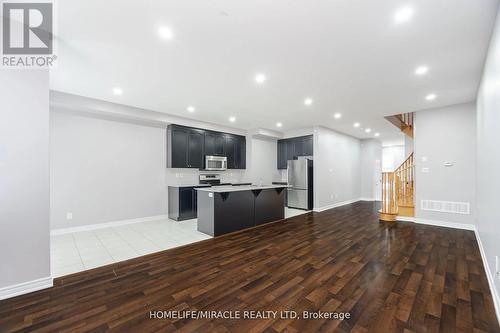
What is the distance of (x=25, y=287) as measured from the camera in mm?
2215

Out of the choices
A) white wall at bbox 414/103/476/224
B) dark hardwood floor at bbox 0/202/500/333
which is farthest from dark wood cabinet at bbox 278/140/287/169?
dark hardwood floor at bbox 0/202/500/333

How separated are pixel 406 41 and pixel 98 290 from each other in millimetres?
4377

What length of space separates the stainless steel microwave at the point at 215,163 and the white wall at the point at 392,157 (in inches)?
346

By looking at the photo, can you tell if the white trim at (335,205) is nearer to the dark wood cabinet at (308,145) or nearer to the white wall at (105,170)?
the dark wood cabinet at (308,145)

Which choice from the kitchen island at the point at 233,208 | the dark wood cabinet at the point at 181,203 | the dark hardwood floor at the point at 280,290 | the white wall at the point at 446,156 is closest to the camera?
the dark hardwood floor at the point at 280,290

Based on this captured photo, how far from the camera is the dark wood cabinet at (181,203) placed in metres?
5.33

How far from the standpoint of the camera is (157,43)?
243 cm

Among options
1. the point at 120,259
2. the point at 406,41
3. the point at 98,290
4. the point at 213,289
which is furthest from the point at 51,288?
the point at 406,41

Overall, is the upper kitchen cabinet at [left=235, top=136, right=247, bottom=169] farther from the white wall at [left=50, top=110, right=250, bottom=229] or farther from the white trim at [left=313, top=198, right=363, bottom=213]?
the white trim at [left=313, top=198, right=363, bottom=213]

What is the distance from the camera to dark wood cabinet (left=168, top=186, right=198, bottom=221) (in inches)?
210

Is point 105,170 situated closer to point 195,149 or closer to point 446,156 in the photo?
point 195,149

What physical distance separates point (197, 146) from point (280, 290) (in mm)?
4582

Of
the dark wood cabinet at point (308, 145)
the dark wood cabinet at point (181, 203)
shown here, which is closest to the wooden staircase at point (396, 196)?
the dark wood cabinet at point (308, 145)

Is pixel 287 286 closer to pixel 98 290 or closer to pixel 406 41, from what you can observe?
pixel 98 290
